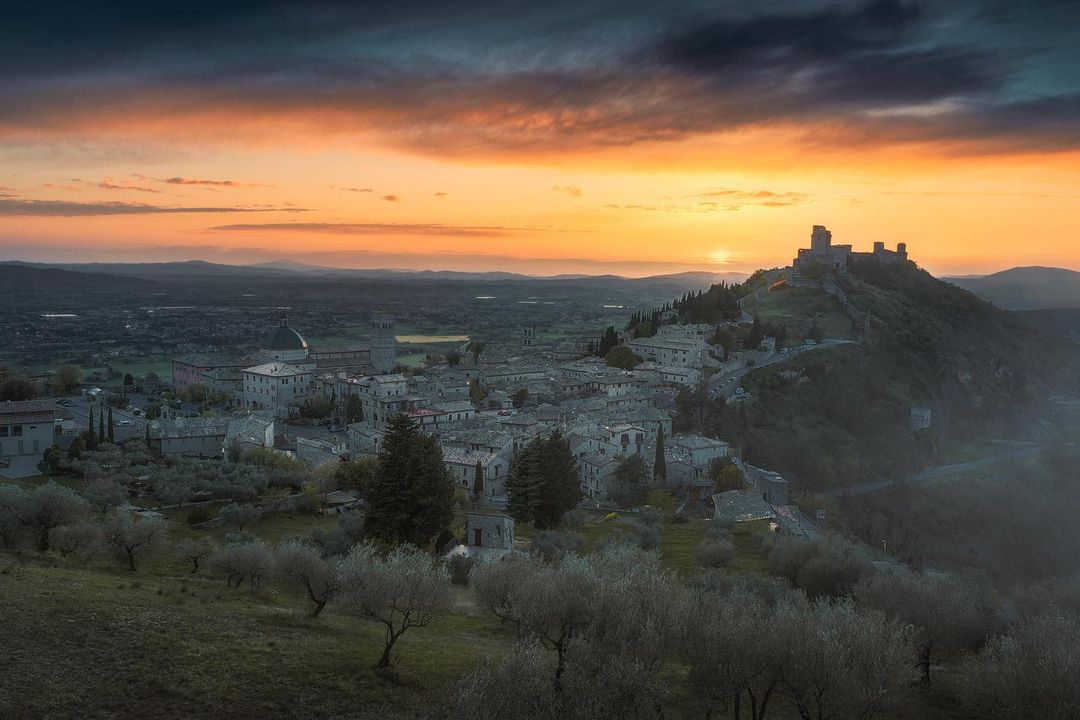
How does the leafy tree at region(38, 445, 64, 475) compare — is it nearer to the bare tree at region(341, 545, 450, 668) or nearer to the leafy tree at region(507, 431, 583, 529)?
the leafy tree at region(507, 431, 583, 529)

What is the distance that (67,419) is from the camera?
58.4m

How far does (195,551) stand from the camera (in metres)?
27.1

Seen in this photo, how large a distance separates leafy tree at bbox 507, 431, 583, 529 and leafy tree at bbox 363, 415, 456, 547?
792 centimetres

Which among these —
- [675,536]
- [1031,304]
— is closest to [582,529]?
[675,536]

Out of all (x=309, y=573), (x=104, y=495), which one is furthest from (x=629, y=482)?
(x=309, y=573)

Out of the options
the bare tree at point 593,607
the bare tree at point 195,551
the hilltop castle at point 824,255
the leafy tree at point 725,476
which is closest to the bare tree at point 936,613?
the bare tree at point 593,607

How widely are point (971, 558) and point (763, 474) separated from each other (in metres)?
16.9

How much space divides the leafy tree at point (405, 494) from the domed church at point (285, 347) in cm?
6710

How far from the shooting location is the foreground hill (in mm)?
71562

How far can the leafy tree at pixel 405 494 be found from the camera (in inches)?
1256

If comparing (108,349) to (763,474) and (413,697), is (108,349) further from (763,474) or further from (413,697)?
(413,697)

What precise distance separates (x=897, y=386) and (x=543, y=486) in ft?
212

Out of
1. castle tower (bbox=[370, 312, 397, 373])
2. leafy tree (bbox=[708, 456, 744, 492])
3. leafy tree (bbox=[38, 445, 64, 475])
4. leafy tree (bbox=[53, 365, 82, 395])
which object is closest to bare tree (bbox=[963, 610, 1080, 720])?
leafy tree (bbox=[708, 456, 744, 492])

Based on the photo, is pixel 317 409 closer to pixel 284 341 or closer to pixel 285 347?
pixel 285 347
